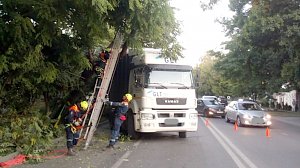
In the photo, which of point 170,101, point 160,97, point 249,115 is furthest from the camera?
point 249,115

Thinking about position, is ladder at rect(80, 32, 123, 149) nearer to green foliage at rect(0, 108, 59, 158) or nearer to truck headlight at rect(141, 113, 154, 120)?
green foliage at rect(0, 108, 59, 158)

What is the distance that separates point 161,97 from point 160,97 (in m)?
0.04

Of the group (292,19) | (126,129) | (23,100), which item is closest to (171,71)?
(126,129)

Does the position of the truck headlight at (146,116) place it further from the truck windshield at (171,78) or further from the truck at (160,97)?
the truck windshield at (171,78)

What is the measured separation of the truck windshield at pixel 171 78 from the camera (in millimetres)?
15148

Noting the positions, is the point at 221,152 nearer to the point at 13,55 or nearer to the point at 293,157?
the point at 293,157

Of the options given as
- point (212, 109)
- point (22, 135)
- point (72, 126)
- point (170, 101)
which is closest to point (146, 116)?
point (170, 101)

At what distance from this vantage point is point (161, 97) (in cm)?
1499

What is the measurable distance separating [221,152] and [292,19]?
18.2 m

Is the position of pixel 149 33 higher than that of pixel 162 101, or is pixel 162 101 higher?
pixel 149 33

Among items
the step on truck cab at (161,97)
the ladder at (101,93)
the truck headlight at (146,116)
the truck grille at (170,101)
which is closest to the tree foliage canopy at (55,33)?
the step on truck cab at (161,97)

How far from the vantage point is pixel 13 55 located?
12336 mm

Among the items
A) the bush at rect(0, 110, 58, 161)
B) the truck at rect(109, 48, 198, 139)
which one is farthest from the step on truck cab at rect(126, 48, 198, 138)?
the bush at rect(0, 110, 58, 161)

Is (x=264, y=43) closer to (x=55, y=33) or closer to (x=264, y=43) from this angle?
(x=264, y=43)
